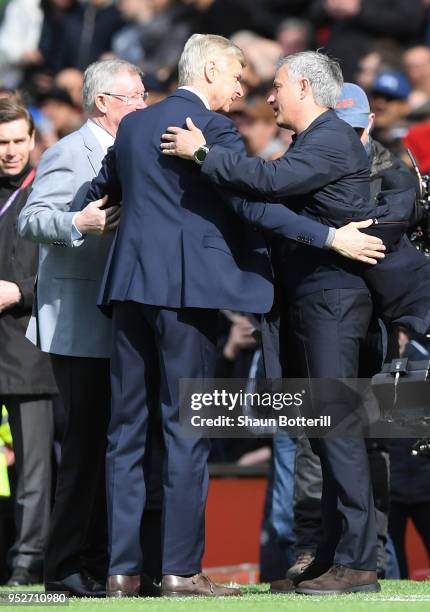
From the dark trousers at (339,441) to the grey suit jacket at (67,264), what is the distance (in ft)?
3.08

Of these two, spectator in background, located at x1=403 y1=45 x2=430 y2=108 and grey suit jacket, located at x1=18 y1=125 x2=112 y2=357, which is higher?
spectator in background, located at x1=403 y1=45 x2=430 y2=108

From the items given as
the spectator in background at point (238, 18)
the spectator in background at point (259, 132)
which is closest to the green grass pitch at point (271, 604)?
the spectator in background at point (259, 132)

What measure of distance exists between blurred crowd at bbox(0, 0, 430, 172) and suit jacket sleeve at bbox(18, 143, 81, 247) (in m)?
2.14

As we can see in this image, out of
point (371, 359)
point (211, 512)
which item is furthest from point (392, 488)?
point (371, 359)

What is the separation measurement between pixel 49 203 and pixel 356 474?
179cm

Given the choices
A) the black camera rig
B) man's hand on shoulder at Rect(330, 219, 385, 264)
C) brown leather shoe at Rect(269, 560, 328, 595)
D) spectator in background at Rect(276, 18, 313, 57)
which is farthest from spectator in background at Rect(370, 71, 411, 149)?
brown leather shoe at Rect(269, 560, 328, 595)

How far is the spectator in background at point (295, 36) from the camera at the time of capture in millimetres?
12297

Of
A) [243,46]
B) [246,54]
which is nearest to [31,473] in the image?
[246,54]

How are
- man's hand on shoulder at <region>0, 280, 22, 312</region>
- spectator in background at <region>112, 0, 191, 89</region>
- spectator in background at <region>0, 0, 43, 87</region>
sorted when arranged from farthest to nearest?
spectator in background at <region>0, 0, 43, 87</region>, spectator in background at <region>112, 0, 191, 89</region>, man's hand on shoulder at <region>0, 280, 22, 312</region>

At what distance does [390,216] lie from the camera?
18.3 feet

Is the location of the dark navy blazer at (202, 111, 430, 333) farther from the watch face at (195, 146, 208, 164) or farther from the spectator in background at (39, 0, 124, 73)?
the spectator in background at (39, 0, 124, 73)

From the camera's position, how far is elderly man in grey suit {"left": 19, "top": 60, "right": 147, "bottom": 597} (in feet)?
19.5

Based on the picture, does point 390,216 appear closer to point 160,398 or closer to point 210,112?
point 210,112

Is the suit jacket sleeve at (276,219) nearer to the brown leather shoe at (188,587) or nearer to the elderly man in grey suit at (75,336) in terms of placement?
the elderly man in grey suit at (75,336)
